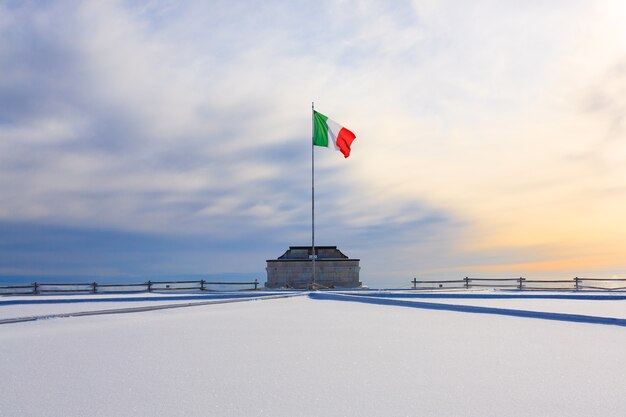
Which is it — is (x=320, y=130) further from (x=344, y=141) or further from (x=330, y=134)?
(x=344, y=141)

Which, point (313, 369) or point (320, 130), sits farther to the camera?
point (320, 130)

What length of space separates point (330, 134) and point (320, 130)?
0.54 metres

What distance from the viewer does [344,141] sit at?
24.3 metres

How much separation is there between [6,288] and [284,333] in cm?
2565

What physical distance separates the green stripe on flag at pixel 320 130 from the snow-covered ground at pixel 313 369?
→ 15830mm

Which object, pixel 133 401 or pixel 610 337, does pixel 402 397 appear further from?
pixel 610 337

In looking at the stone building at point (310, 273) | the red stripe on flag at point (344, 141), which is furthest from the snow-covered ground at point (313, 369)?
the stone building at point (310, 273)

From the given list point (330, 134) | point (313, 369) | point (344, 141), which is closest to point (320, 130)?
point (330, 134)

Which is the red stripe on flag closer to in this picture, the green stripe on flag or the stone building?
the green stripe on flag

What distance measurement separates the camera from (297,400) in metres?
4.24

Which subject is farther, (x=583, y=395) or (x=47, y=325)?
(x=47, y=325)

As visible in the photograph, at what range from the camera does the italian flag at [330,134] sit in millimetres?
24219

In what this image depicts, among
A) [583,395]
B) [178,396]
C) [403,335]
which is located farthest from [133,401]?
[403,335]

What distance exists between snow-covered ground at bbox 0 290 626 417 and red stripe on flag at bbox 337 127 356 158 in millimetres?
15685
